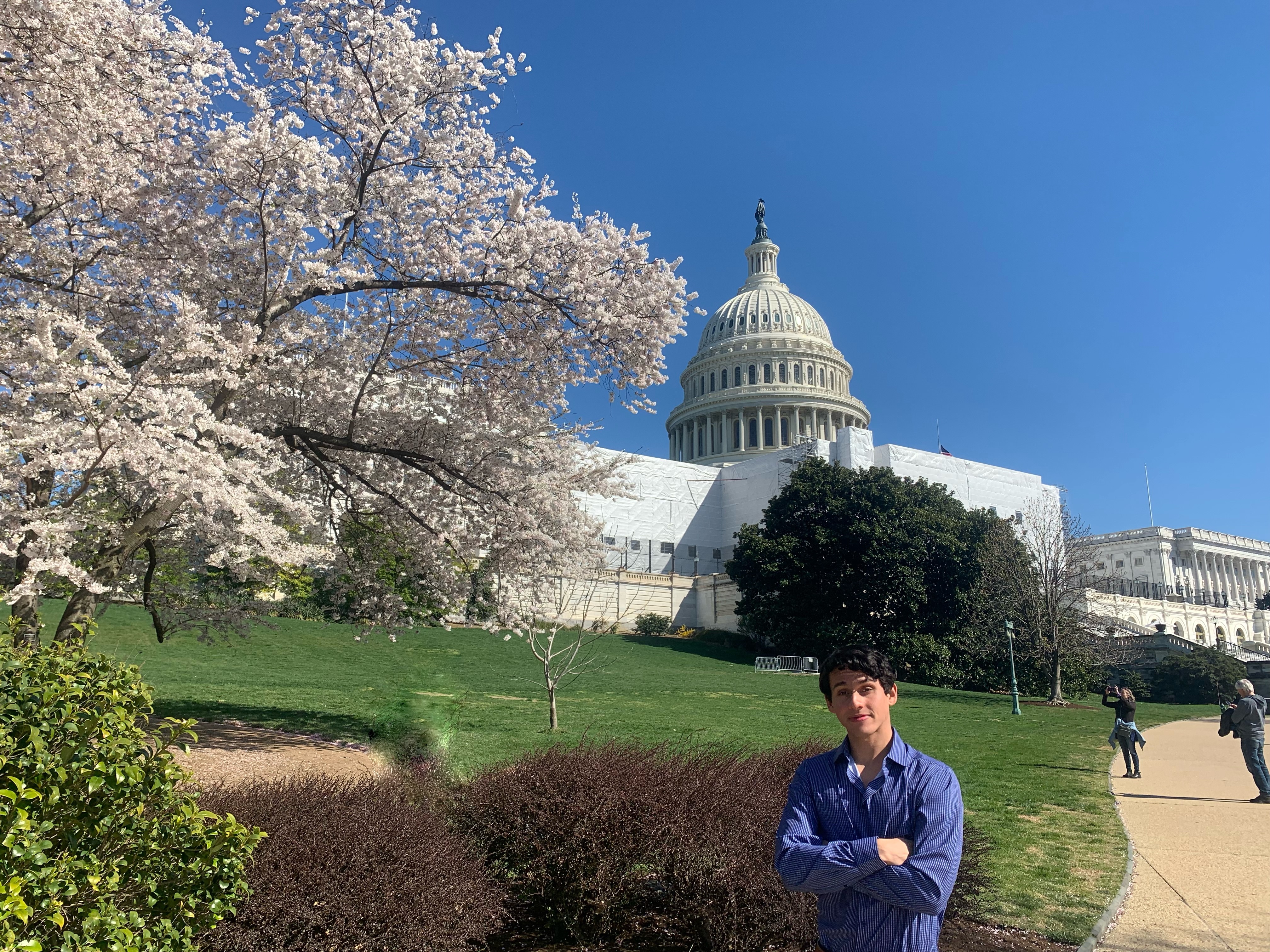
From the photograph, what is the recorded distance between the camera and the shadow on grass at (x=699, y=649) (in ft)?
162

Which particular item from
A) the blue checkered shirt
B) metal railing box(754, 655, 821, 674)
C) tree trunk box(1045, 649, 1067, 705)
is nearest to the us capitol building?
metal railing box(754, 655, 821, 674)

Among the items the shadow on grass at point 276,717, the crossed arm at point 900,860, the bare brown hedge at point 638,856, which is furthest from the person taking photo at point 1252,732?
the shadow on grass at point 276,717

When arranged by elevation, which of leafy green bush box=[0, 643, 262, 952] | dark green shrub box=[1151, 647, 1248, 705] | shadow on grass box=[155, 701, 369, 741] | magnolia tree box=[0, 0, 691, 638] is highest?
magnolia tree box=[0, 0, 691, 638]

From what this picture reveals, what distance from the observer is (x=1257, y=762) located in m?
12.3

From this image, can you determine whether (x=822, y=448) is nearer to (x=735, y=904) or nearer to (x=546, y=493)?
(x=546, y=493)

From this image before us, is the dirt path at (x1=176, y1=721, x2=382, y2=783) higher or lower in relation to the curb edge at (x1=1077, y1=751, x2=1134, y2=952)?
higher

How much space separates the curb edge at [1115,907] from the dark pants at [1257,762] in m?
3.45

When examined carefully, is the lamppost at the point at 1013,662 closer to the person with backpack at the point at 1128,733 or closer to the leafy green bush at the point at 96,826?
the person with backpack at the point at 1128,733

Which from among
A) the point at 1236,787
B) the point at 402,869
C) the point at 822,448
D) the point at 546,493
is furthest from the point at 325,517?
the point at 822,448

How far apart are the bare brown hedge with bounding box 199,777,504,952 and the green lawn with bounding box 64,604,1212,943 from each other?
356 cm

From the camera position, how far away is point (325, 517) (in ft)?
43.7

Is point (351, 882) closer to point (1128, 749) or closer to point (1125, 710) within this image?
point (1128, 749)

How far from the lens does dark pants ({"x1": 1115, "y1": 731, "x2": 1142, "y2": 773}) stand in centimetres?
1482

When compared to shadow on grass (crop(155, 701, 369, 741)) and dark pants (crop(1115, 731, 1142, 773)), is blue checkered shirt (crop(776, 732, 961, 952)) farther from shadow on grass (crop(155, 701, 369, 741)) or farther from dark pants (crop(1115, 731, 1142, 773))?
dark pants (crop(1115, 731, 1142, 773))
